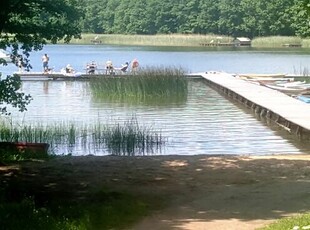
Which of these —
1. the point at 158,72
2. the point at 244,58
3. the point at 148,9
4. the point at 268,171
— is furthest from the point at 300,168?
the point at 148,9

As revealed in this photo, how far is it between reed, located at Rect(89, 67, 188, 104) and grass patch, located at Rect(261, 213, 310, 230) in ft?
62.5

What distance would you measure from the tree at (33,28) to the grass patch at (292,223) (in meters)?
4.32

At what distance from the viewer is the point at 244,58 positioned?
50656mm

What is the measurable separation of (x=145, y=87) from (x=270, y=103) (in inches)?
270

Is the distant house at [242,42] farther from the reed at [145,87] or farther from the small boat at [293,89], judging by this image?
the reed at [145,87]

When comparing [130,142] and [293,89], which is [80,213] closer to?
[130,142]

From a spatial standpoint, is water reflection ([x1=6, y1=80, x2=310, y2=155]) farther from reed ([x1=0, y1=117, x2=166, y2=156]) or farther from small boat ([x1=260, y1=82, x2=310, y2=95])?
small boat ([x1=260, y1=82, x2=310, y2=95])

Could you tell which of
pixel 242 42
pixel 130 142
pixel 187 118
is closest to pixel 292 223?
pixel 130 142

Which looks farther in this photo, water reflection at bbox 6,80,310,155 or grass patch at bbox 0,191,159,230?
water reflection at bbox 6,80,310,155

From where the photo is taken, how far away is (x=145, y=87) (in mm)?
27328

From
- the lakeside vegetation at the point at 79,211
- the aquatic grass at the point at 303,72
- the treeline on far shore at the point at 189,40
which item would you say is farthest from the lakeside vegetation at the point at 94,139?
the treeline on far shore at the point at 189,40

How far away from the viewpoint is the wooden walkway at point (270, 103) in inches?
688

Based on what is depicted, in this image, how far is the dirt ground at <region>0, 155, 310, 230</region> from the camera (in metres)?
7.30

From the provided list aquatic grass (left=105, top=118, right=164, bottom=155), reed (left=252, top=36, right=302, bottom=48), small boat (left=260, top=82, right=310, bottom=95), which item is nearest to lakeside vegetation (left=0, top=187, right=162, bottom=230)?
aquatic grass (left=105, top=118, right=164, bottom=155)
